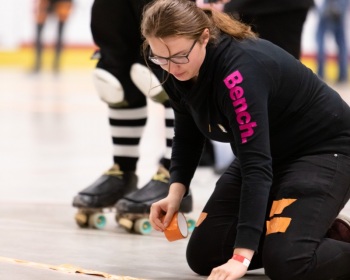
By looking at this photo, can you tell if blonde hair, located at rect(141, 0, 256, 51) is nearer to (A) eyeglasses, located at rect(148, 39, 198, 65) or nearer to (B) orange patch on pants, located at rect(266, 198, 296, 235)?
(A) eyeglasses, located at rect(148, 39, 198, 65)

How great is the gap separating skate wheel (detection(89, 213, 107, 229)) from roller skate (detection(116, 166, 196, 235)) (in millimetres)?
66

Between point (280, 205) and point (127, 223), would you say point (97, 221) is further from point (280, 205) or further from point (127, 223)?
point (280, 205)

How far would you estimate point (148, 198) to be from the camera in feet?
12.2

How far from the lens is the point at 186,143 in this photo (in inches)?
120

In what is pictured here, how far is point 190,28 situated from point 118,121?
4.46 feet

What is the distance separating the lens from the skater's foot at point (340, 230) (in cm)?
296

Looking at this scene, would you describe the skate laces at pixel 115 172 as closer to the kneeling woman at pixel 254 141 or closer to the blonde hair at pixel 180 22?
the kneeling woman at pixel 254 141

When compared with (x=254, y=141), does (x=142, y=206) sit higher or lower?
lower

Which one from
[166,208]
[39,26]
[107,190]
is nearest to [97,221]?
[107,190]

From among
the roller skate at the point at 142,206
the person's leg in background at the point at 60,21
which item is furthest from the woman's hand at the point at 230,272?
the person's leg in background at the point at 60,21

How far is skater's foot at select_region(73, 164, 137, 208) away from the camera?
379 centimetres

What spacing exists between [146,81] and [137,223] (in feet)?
1.75

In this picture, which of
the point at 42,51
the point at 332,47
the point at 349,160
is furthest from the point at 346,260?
the point at 42,51

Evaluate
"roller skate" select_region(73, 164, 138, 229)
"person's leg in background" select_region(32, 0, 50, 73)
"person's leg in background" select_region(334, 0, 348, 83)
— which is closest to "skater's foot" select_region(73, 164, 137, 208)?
"roller skate" select_region(73, 164, 138, 229)
